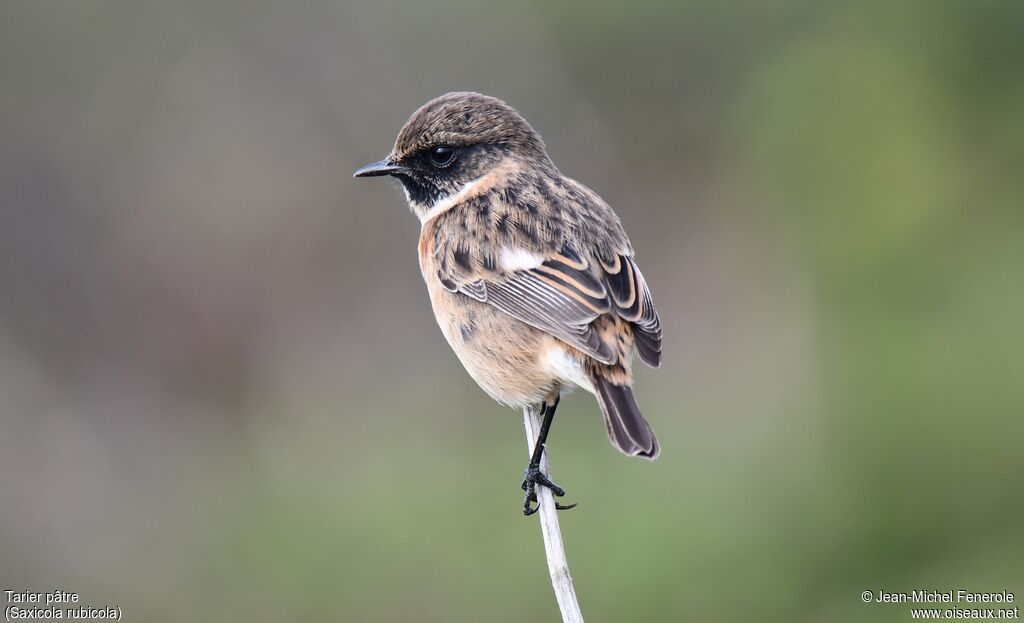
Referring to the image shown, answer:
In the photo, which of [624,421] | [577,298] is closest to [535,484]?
[624,421]

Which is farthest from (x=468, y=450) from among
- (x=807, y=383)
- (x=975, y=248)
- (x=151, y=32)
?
(x=151, y=32)

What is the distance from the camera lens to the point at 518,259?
200 inches

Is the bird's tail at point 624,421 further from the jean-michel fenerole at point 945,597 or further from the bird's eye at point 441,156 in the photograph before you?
the jean-michel fenerole at point 945,597

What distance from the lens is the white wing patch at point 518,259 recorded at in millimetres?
5023

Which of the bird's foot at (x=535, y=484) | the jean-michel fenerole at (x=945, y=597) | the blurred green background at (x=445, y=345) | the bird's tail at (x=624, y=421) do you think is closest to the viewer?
the bird's tail at (x=624, y=421)

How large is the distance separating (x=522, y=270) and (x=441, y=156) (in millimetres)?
833

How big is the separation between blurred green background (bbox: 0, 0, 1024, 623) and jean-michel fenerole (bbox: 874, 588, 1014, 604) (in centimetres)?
8

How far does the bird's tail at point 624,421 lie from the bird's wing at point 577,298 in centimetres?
13

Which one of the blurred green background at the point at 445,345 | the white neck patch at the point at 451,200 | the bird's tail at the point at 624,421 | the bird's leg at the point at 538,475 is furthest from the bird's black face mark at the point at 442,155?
the blurred green background at the point at 445,345

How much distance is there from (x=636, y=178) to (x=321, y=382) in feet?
10.4

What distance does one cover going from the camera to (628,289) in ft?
16.3

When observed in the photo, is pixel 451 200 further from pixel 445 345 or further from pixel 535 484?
pixel 445 345

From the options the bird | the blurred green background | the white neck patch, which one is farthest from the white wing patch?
the blurred green background

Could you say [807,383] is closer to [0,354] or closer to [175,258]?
[175,258]
